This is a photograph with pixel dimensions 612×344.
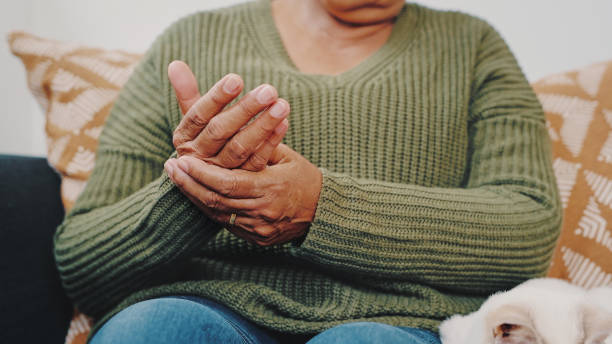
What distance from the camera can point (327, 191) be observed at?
57 centimetres

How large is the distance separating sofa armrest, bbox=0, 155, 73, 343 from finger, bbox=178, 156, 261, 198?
0.36 metres

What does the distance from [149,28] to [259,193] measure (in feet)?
3.22

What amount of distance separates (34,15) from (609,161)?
1553mm

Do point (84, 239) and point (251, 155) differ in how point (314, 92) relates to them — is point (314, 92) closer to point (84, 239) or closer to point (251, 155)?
point (251, 155)

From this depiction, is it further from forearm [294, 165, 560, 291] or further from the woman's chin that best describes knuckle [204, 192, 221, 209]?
the woman's chin

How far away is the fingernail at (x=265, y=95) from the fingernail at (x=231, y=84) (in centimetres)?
3

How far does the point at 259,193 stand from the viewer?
0.54 metres

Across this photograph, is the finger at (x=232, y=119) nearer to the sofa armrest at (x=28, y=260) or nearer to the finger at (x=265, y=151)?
the finger at (x=265, y=151)

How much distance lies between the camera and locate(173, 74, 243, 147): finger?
1.62ft

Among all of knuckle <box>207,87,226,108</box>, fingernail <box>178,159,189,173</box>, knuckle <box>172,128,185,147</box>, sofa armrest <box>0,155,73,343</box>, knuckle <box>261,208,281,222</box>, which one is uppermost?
knuckle <box>207,87,226,108</box>

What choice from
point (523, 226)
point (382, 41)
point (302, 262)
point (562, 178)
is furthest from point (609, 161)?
point (302, 262)

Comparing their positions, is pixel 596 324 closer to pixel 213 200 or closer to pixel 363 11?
pixel 213 200

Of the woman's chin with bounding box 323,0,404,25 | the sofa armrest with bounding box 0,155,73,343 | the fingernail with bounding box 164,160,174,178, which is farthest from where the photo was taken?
the woman's chin with bounding box 323,0,404,25

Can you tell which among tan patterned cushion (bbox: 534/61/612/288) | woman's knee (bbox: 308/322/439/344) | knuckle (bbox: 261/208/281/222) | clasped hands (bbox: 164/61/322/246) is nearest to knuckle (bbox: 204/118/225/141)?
clasped hands (bbox: 164/61/322/246)
